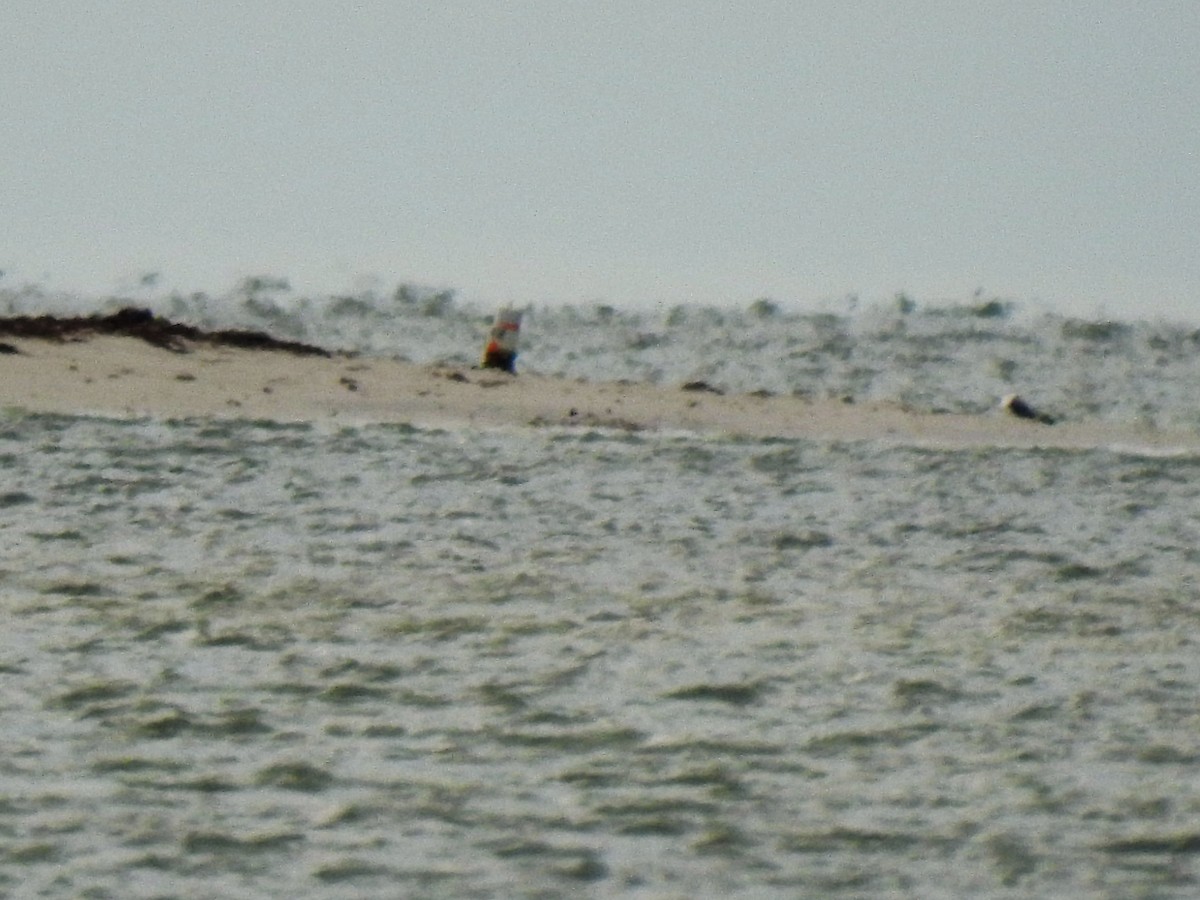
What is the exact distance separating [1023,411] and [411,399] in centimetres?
552

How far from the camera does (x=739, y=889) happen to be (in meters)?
6.20

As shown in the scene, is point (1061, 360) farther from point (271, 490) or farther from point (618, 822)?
point (618, 822)

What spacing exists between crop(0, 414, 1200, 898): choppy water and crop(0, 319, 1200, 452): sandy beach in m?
2.51

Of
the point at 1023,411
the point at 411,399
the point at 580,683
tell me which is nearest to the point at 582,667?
the point at 580,683

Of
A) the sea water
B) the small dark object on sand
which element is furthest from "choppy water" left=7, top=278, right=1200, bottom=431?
the sea water

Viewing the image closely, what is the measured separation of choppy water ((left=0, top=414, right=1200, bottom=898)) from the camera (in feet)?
21.4

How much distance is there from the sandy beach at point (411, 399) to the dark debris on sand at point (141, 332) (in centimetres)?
7

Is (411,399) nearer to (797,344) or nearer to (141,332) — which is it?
(141,332)

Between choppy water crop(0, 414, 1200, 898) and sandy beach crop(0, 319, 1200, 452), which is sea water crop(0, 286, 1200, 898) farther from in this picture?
sandy beach crop(0, 319, 1200, 452)

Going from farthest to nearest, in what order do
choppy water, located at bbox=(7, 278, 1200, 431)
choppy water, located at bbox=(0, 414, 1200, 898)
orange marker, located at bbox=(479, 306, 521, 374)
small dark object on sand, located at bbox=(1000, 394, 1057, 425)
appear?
1. choppy water, located at bbox=(7, 278, 1200, 431)
2. orange marker, located at bbox=(479, 306, 521, 374)
3. small dark object on sand, located at bbox=(1000, 394, 1057, 425)
4. choppy water, located at bbox=(0, 414, 1200, 898)

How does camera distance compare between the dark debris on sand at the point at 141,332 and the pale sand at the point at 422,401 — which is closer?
the pale sand at the point at 422,401

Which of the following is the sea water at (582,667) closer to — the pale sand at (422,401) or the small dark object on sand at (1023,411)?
the pale sand at (422,401)

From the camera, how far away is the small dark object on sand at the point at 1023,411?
2089cm

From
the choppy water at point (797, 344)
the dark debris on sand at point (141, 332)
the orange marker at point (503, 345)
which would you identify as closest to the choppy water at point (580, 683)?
the dark debris on sand at point (141, 332)
